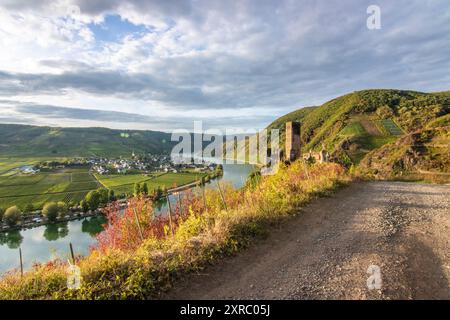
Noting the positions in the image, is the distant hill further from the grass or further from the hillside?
the grass

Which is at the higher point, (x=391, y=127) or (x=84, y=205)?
(x=391, y=127)

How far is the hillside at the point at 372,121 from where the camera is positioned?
6066 cm

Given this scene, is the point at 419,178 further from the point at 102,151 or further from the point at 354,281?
the point at 102,151

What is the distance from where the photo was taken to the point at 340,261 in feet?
15.3

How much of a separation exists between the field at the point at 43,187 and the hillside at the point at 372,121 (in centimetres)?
6847

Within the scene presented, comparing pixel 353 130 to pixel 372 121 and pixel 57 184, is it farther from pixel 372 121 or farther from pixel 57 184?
pixel 57 184

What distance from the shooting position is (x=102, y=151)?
164 m

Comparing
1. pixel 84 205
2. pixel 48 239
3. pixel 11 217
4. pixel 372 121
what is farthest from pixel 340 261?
pixel 372 121

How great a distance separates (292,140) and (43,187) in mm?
88811

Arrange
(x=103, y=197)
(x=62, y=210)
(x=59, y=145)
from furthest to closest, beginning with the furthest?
(x=59, y=145) → (x=103, y=197) → (x=62, y=210)

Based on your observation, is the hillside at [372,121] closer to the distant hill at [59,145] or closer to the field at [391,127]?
the field at [391,127]

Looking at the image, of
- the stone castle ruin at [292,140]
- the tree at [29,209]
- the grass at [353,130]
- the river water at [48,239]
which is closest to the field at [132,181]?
the river water at [48,239]
